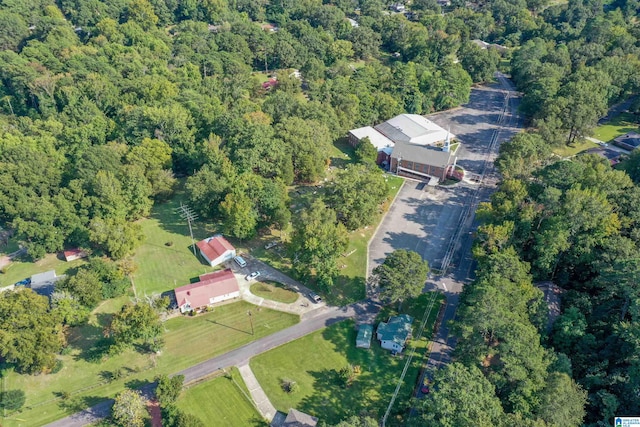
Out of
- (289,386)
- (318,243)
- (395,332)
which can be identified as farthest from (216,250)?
(395,332)

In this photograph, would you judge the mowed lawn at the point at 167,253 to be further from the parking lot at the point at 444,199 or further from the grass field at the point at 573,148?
the grass field at the point at 573,148

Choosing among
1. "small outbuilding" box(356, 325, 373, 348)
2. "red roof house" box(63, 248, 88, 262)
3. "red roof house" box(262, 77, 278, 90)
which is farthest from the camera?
"red roof house" box(262, 77, 278, 90)

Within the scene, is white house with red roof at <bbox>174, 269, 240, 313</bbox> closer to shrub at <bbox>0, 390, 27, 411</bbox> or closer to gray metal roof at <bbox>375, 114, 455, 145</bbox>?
shrub at <bbox>0, 390, 27, 411</bbox>

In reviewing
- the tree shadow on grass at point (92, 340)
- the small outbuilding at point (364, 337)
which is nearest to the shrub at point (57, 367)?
the tree shadow on grass at point (92, 340)

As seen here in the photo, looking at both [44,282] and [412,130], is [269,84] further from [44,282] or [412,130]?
[44,282]

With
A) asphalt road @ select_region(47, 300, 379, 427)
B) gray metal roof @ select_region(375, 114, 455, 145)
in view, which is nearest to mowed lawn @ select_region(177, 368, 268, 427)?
asphalt road @ select_region(47, 300, 379, 427)
